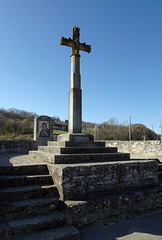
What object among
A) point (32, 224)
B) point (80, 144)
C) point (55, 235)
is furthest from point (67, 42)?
point (55, 235)

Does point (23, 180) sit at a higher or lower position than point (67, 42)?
lower

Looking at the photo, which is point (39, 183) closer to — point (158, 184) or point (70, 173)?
point (70, 173)

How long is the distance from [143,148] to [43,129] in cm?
710

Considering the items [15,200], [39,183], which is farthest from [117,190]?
[15,200]

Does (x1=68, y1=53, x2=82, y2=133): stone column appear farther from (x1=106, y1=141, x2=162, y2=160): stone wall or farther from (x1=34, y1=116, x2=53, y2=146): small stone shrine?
(x1=34, y1=116, x2=53, y2=146): small stone shrine

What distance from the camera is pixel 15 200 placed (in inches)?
129

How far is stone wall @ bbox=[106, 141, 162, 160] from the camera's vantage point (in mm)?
6934

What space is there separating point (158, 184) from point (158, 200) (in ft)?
1.76

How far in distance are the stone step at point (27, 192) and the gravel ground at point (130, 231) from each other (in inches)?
41.0

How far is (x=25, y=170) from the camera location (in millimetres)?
4133

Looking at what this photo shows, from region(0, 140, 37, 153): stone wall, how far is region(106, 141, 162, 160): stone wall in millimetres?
4908

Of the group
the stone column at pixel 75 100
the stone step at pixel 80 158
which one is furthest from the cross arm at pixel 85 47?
the stone step at pixel 80 158

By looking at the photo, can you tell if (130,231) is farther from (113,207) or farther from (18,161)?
(18,161)

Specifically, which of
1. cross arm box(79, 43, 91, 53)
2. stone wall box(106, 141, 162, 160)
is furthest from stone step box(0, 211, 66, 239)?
cross arm box(79, 43, 91, 53)
